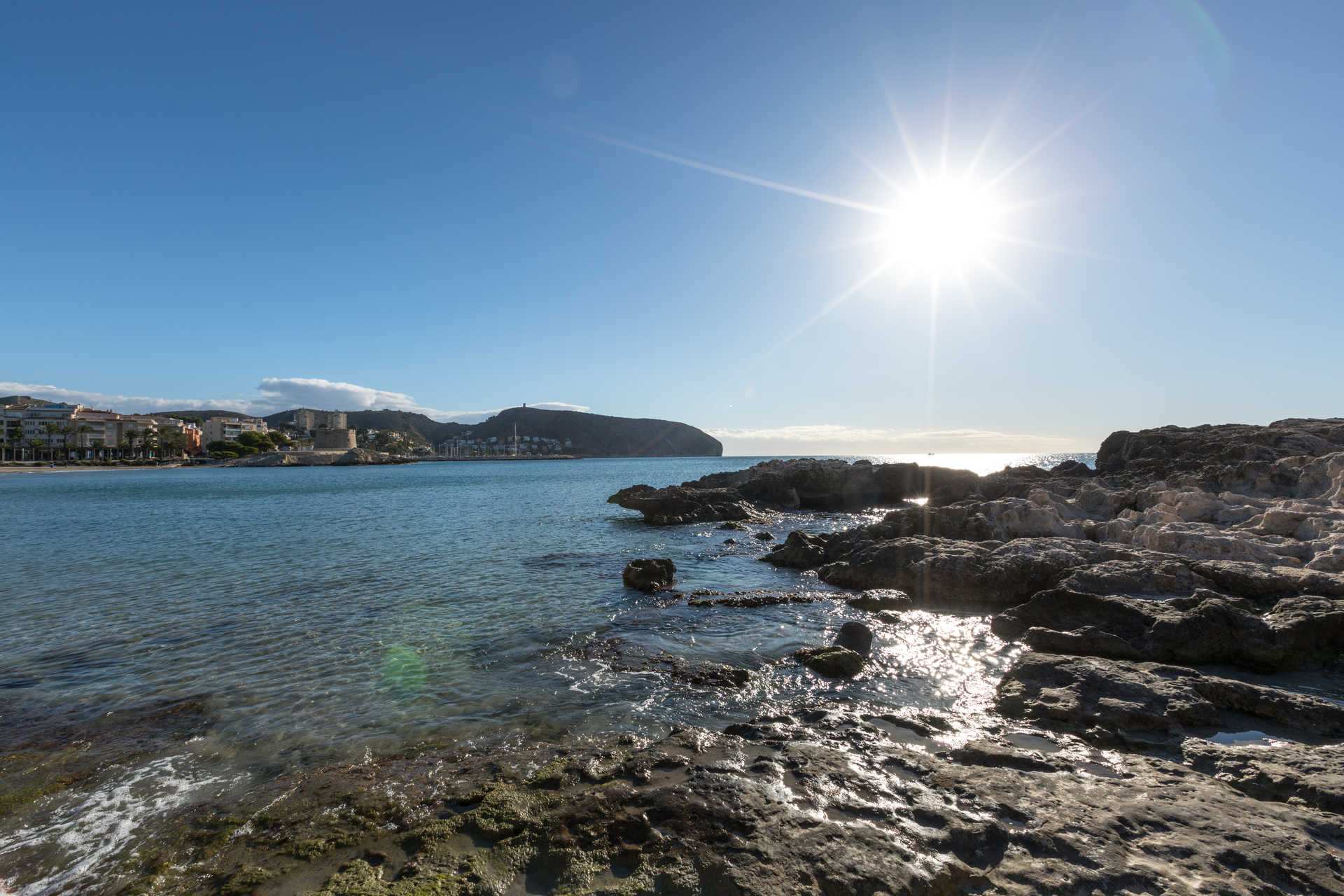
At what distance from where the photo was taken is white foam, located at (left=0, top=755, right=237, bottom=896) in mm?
4801

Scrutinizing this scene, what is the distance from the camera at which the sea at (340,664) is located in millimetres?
6379

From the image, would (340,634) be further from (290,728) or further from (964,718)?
(964,718)

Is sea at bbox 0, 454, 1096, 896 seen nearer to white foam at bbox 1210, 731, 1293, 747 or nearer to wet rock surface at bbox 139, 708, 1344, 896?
wet rock surface at bbox 139, 708, 1344, 896

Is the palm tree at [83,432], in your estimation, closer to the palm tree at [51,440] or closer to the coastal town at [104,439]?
the coastal town at [104,439]

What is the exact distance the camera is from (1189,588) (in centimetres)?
1077

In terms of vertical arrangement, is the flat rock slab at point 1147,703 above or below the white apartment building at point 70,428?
below

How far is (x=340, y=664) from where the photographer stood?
9922 millimetres

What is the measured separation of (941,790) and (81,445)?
196m

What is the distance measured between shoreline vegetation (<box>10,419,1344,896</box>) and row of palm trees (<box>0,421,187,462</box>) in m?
183

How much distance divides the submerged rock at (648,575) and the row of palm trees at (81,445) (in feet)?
583

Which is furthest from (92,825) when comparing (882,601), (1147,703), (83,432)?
(83,432)

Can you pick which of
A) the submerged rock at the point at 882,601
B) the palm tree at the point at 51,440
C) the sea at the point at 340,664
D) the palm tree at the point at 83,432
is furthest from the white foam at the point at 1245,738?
the palm tree at the point at 83,432

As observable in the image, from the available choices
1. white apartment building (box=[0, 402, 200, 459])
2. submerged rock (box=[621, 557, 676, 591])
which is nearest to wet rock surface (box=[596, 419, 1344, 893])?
submerged rock (box=[621, 557, 676, 591])

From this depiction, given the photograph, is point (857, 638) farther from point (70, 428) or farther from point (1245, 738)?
point (70, 428)
